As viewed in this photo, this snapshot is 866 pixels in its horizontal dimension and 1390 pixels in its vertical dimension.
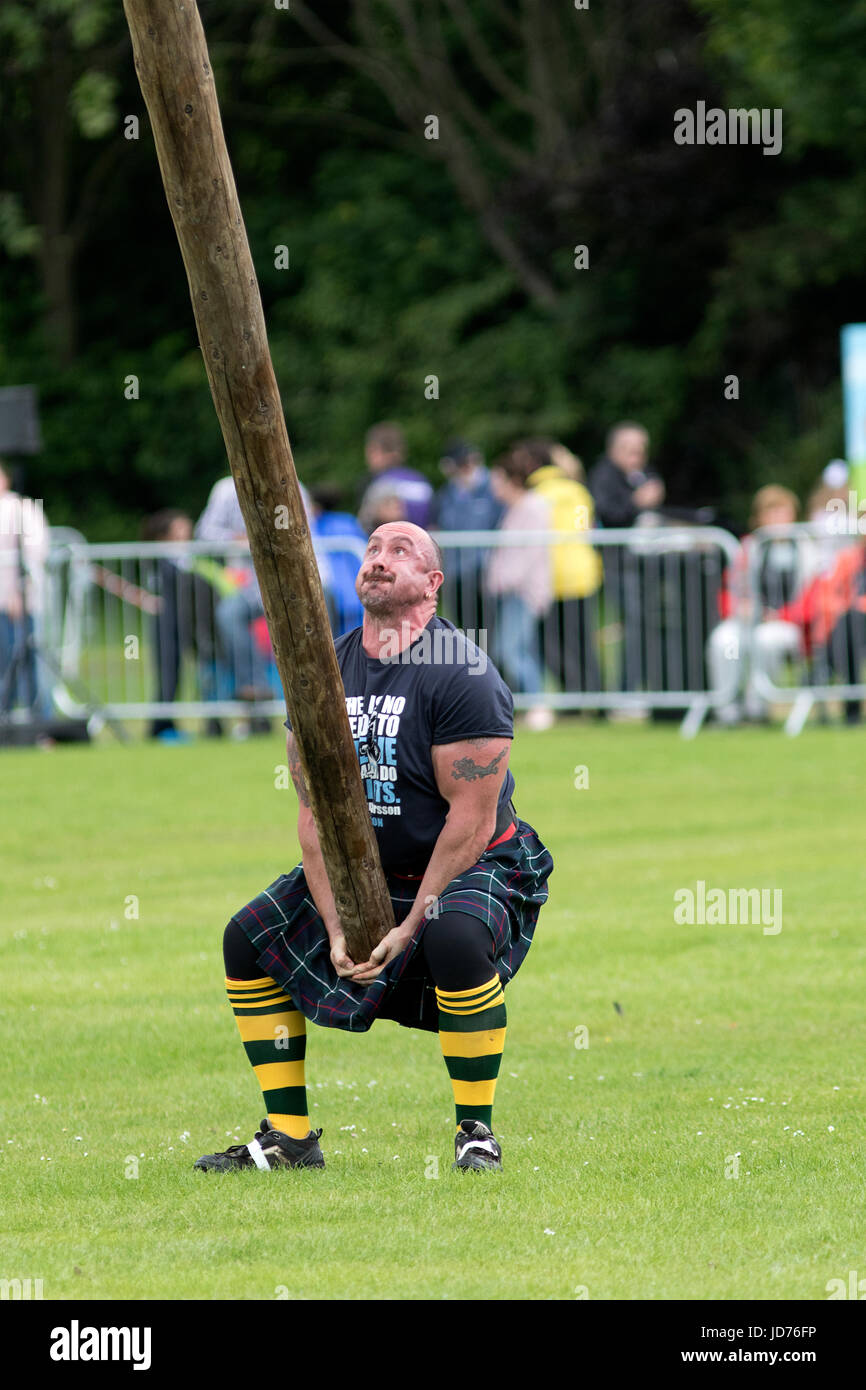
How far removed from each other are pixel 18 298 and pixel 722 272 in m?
14.6

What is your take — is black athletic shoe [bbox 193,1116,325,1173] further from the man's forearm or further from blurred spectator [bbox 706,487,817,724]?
blurred spectator [bbox 706,487,817,724]

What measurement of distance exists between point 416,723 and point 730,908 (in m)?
4.01

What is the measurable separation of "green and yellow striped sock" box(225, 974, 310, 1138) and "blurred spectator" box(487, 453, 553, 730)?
33.0 feet

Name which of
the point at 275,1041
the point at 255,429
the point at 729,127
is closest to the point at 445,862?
the point at 275,1041

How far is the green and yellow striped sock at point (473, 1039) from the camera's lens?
217 inches

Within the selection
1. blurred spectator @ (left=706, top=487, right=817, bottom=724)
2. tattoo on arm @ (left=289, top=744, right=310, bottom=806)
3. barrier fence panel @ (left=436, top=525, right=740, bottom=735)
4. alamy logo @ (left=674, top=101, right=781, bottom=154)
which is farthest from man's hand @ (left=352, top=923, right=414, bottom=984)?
alamy logo @ (left=674, top=101, right=781, bottom=154)

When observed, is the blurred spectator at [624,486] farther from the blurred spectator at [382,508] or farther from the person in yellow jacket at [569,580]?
the blurred spectator at [382,508]

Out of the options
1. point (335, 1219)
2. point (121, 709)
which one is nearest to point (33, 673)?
point (121, 709)

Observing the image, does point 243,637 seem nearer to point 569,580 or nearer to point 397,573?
point 569,580

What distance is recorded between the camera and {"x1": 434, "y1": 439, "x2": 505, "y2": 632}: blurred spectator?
52.1 ft

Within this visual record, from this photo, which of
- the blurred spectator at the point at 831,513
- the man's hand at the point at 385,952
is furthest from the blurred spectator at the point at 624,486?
the man's hand at the point at 385,952

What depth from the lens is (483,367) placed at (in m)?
34.5
